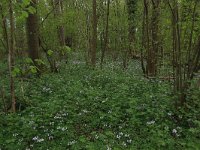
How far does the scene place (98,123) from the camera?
22.4ft

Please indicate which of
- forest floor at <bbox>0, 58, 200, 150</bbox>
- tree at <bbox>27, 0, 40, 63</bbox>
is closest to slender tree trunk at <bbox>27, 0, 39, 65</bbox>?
tree at <bbox>27, 0, 40, 63</bbox>

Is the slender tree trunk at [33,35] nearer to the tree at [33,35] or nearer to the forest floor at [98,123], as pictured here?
the tree at [33,35]

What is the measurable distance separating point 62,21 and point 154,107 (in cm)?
991

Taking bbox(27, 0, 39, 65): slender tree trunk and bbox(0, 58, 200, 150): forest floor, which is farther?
bbox(27, 0, 39, 65): slender tree trunk

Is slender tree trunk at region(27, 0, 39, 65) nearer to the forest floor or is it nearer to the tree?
the tree

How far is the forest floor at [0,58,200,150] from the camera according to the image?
5.84m

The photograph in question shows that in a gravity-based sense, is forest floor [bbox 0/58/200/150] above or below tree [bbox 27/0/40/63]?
below

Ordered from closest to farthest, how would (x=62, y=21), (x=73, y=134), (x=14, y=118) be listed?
1. (x=73, y=134)
2. (x=14, y=118)
3. (x=62, y=21)

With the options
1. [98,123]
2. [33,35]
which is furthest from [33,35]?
[98,123]

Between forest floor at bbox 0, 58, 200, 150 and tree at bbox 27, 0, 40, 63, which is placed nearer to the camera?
forest floor at bbox 0, 58, 200, 150

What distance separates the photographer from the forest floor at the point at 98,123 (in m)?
5.84

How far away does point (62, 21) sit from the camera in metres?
15.8

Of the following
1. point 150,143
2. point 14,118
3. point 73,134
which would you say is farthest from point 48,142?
point 150,143

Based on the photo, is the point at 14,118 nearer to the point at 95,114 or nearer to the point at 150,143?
the point at 95,114
